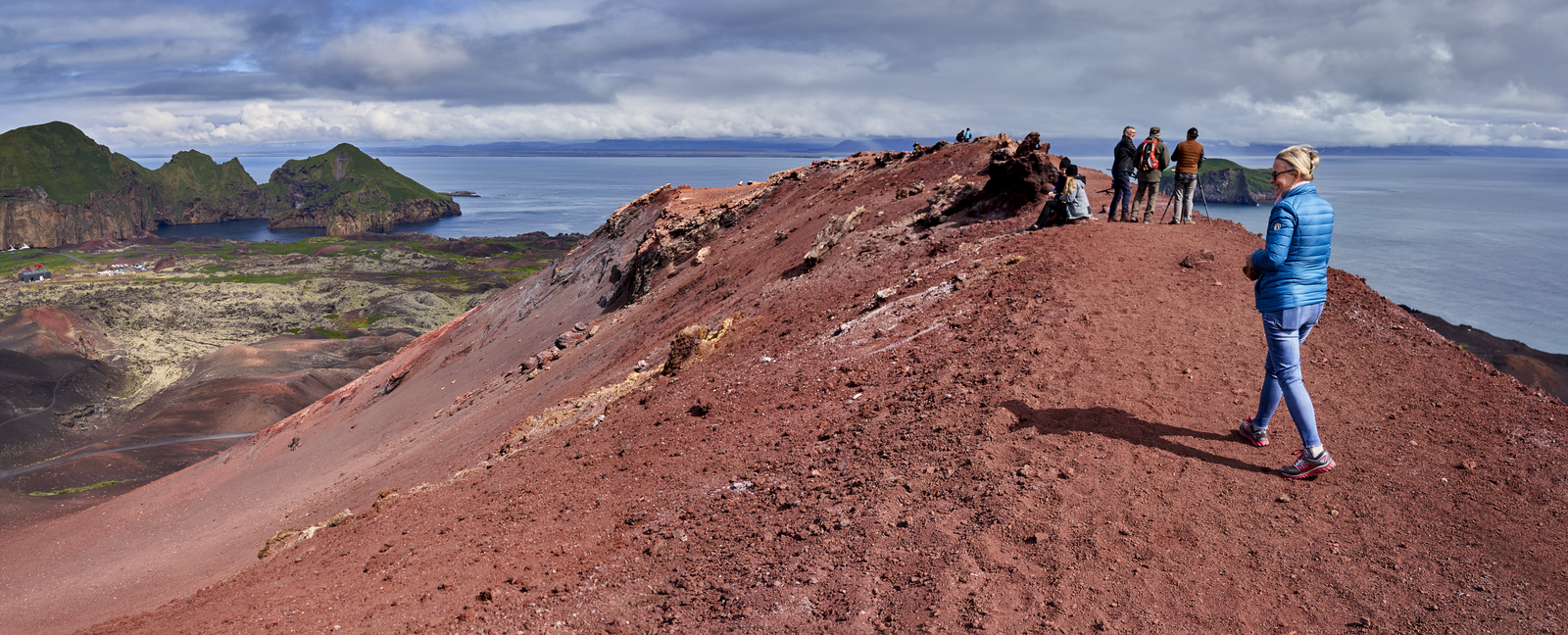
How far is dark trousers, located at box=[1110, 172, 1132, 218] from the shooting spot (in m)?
15.1

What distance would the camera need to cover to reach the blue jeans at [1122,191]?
15.1m

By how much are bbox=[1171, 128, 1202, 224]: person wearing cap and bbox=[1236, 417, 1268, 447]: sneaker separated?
29.5 feet

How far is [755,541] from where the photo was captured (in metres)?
6.72

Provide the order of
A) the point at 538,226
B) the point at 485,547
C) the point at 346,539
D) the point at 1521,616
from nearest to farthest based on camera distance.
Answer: the point at 1521,616 < the point at 485,547 < the point at 346,539 < the point at 538,226

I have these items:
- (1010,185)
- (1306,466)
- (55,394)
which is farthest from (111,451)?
(1306,466)

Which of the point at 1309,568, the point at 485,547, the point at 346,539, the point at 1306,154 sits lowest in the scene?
the point at 346,539

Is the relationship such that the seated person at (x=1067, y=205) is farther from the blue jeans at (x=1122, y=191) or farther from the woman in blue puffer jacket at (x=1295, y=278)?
the woman in blue puffer jacket at (x=1295, y=278)

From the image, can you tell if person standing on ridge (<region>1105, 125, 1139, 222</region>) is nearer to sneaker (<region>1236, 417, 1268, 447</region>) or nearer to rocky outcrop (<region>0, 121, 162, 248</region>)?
sneaker (<region>1236, 417, 1268, 447</region>)

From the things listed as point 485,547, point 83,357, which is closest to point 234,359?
point 83,357

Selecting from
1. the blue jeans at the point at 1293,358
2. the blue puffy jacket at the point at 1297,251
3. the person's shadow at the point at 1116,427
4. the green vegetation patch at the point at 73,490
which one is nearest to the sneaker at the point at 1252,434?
the person's shadow at the point at 1116,427

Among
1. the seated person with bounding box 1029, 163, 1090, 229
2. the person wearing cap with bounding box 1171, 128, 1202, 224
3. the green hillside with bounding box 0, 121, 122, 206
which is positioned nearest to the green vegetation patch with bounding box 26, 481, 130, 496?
the seated person with bounding box 1029, 163, 1090, 229

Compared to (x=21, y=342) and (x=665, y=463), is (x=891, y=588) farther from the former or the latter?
(x=21, y=342)

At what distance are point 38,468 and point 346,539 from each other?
4784cm

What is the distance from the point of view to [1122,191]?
1543 centimetres
